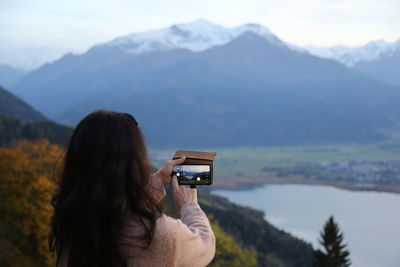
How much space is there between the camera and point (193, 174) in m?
2.17

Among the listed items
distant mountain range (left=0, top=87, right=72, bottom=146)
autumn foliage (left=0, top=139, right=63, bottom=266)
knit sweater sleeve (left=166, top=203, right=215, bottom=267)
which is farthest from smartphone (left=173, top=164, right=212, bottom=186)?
distant mountain range (left=0, top=87, right=72, bottom=146)

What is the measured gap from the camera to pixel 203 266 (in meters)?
1.96

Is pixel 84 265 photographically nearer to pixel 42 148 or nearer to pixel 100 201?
pixel 100 201

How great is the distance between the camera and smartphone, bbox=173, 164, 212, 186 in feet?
7.07

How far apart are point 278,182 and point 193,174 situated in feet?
265

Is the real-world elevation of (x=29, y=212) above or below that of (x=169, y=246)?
below

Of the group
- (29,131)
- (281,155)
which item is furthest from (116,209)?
(281,155)

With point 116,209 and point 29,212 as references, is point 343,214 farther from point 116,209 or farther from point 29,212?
point 116,209

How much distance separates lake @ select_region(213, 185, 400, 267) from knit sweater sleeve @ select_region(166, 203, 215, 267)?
3598 centimetres

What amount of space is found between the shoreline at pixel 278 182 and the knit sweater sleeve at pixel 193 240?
236 ft

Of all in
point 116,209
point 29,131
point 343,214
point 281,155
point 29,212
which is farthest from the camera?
point 281,155

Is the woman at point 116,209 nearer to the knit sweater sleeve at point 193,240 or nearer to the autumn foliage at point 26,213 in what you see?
the knit sweater sleeve at point 193,240

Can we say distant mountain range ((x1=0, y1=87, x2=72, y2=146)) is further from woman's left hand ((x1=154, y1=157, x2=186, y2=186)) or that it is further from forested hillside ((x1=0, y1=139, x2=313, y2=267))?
woman's left hand ((x1=154, y1=157, x2=186, y2=186))

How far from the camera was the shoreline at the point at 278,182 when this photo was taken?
7231 centimetres
